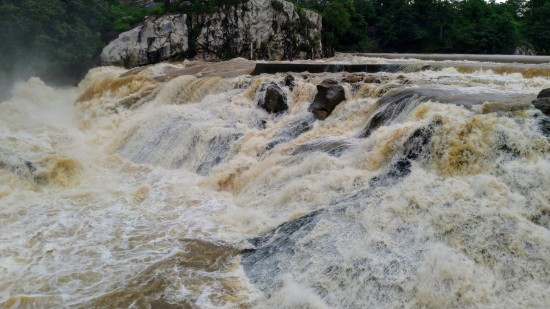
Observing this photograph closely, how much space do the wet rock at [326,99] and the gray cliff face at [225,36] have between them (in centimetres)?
1457

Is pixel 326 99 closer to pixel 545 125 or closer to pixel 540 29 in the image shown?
pixel 545 125

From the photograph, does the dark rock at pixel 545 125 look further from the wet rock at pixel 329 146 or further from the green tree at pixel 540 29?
the green tree at pixel 540 29

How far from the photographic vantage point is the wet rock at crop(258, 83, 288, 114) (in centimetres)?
1040

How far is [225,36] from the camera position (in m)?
24.0

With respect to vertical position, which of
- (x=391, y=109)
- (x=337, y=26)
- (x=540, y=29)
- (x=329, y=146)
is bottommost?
(x=329, y=146)

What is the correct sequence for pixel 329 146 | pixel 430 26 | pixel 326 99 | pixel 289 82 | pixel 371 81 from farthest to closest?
pixel 430 26, pixel 289 82, pixel 371 81, pixel 326 99, pixel 329 146

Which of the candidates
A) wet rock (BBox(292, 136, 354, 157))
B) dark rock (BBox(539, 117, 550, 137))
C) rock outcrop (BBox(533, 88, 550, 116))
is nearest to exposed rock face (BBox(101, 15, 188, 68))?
wet rock (BBox(292, 136, 354, 157))

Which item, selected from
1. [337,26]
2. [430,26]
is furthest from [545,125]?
[430,26]

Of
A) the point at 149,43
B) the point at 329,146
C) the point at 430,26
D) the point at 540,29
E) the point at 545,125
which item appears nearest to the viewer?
the point at 545,125

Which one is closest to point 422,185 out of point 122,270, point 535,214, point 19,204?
point 535,214

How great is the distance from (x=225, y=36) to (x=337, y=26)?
1402 cm

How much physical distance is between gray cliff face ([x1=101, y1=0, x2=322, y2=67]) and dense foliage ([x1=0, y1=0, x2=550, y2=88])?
76cm

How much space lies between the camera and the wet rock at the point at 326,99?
9.30 m

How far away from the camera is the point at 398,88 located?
8609 mm
